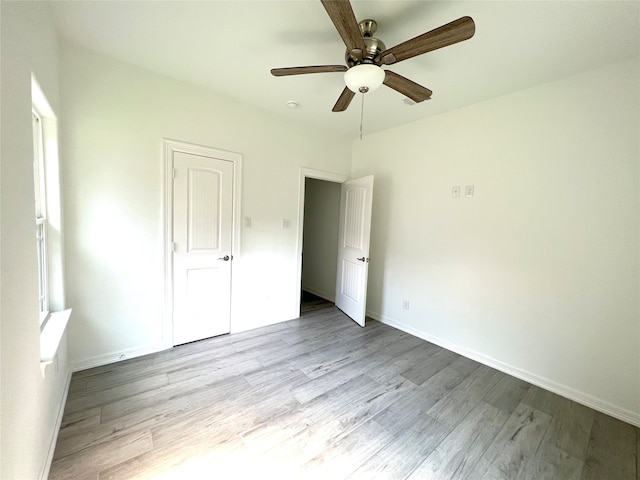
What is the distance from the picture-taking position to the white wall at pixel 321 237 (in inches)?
171

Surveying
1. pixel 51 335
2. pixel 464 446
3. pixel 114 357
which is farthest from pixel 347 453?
pixel 114 357

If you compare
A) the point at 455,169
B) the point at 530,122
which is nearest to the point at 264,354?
the point at 455,169

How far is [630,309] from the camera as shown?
1.88 m

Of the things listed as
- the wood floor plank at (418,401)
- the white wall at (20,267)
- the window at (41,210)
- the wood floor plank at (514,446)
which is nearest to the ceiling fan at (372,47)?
the white wall at (20,267)

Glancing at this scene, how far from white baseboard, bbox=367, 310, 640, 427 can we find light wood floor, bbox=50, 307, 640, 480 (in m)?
0.07

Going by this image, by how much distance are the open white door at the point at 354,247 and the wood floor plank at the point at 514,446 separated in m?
1.76

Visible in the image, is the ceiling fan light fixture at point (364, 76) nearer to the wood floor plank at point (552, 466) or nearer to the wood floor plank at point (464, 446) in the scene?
the wood floor plank at point (464, 446)

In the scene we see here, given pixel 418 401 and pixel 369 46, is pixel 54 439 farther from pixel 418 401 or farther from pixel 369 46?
pixel 369 46

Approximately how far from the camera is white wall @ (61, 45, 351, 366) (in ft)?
6.65

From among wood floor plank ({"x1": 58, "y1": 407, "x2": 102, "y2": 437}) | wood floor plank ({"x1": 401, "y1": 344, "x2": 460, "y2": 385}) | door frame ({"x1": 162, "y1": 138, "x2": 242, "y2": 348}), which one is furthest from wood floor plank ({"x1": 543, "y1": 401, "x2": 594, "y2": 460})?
door frame ({"x1": 162, "y1": 138, "x2": 242, "y2": 348})

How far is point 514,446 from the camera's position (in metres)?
1.62

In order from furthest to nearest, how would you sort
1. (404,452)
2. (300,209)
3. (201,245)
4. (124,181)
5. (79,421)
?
1. (300,209)
2. (201,245)
3. (124,181)
4. (79,421)
5. (404,452)

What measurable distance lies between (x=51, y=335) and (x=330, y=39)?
2724 millimetres

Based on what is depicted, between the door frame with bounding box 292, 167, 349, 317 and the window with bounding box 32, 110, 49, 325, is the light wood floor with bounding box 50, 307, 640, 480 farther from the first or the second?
the door frame with bounding box 292, 167, 349, 317
